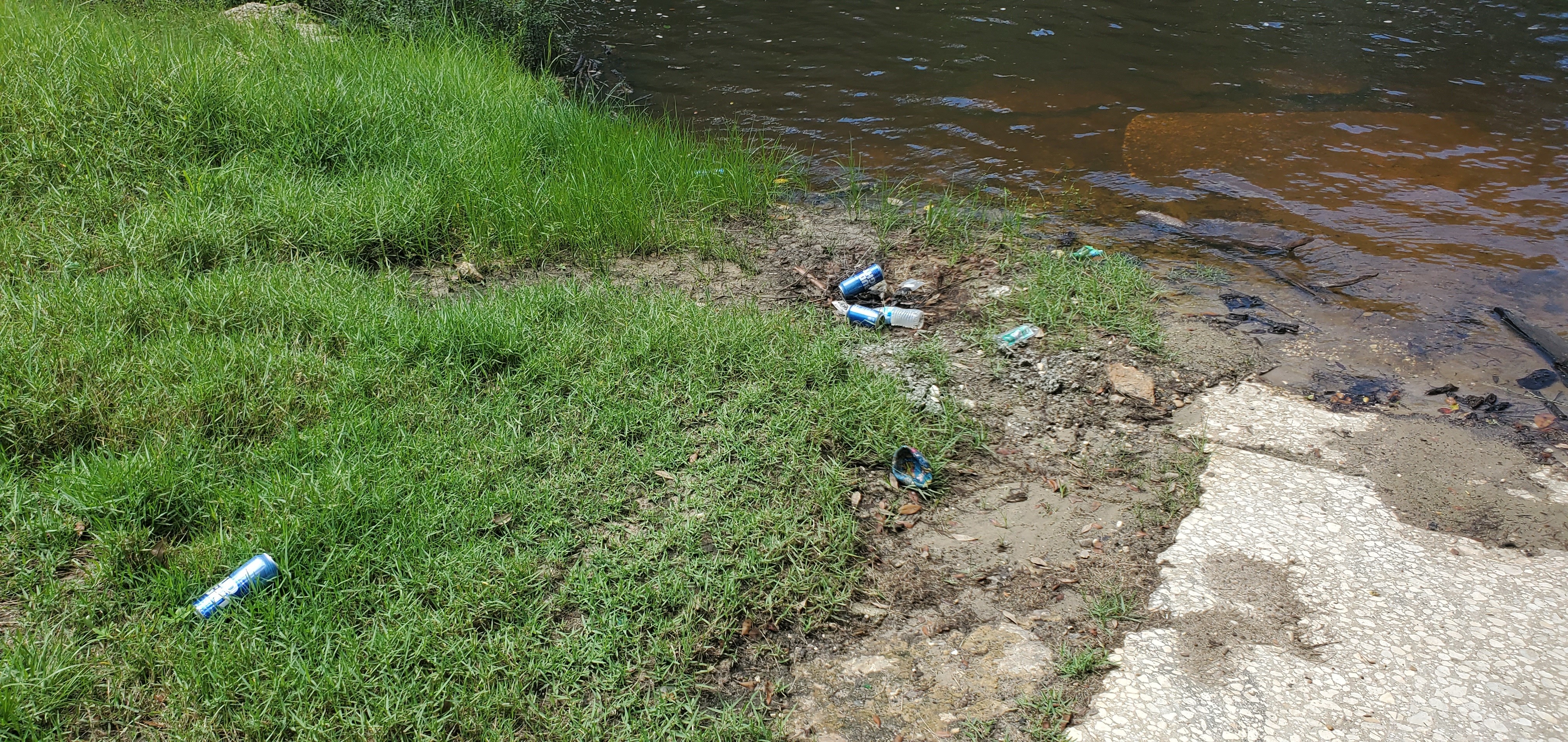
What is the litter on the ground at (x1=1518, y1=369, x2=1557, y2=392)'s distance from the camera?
14.1ft

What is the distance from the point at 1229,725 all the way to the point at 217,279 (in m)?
4.54

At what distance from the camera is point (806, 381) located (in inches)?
159

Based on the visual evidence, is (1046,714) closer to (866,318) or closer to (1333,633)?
(1333,633)

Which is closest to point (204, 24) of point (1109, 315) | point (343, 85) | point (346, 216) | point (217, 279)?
point (343, 85)

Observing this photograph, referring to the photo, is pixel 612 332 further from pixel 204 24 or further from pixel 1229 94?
pixel 1229 94

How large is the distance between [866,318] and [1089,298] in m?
1.25

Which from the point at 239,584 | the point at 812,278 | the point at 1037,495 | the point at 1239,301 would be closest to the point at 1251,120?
the point at 1239,301

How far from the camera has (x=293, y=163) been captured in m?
5.28

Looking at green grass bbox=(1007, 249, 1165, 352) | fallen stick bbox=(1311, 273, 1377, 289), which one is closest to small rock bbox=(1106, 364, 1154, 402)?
green grass bbox=(1007, 249, 1165, 352)

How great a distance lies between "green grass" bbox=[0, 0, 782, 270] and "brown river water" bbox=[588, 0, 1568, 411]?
6.35 ft

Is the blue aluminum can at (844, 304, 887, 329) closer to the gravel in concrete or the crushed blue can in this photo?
the crushed blue can

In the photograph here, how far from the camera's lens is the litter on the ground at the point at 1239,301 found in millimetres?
5012

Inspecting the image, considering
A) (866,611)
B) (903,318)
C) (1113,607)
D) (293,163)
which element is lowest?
(866,611)

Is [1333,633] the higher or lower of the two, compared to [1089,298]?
lower
